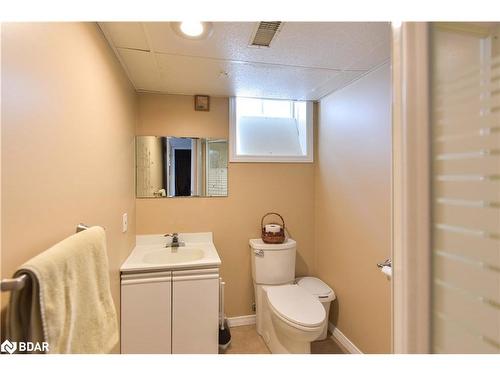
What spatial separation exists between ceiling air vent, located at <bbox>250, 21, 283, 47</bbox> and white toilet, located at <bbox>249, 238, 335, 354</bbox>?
1.55 meters

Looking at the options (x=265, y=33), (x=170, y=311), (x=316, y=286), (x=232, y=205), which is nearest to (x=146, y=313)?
(x=170, y=311)

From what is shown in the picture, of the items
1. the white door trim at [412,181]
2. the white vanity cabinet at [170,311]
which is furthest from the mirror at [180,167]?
the white door trim at [412,181]

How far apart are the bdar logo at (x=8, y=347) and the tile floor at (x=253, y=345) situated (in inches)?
67.1

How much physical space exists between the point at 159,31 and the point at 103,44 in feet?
1.01

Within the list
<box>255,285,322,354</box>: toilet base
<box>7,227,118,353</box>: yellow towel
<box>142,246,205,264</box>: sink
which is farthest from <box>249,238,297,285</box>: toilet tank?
<box>7,227,118,353</box>: yellow towel

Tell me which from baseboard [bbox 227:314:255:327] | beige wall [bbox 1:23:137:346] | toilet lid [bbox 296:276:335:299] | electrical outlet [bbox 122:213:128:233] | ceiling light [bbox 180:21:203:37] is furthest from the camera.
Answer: baseboard [bbox 227:314:255:327]

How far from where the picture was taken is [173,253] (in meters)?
2.12

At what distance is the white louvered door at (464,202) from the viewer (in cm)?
52

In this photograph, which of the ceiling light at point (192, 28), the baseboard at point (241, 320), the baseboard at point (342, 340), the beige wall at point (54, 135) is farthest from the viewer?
the baseboard at point (241, 320)

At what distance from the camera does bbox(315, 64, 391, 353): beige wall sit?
1654 mm

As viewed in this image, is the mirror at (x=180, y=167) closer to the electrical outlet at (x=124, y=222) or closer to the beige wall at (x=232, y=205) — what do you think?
the beige wall at (x=232, y=205)

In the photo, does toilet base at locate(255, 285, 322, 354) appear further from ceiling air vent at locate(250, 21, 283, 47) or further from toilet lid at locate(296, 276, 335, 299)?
ceiling air vent at locate(250, 21, 283, 47)

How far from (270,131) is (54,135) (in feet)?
6.43
